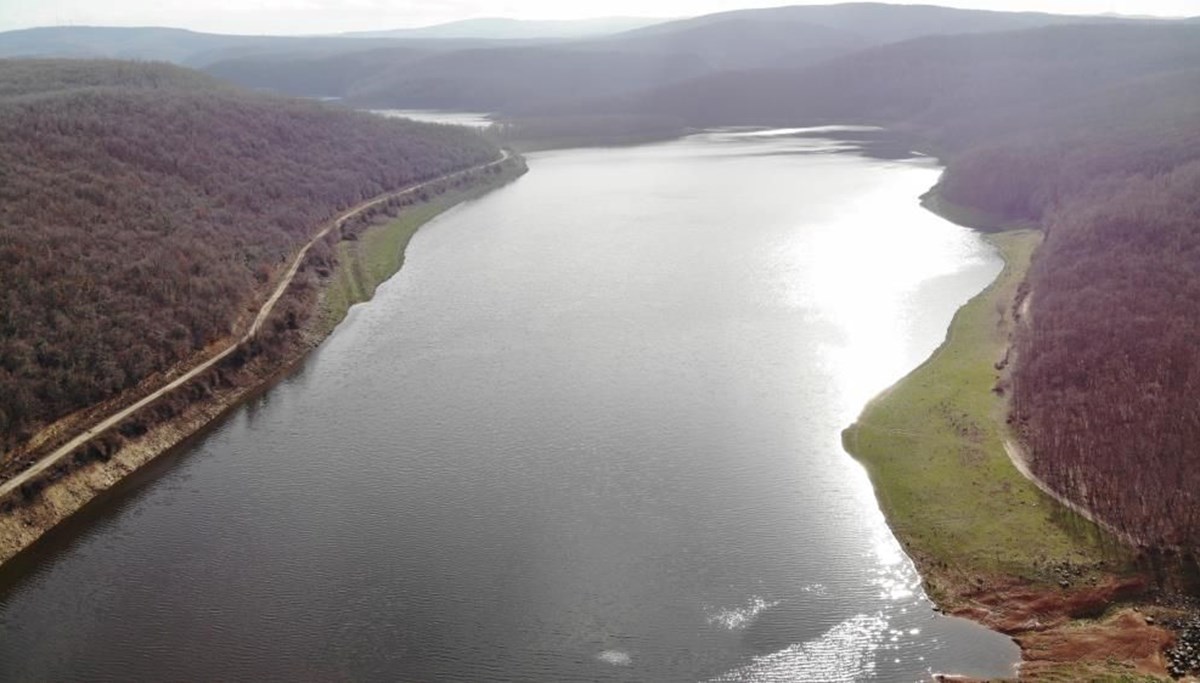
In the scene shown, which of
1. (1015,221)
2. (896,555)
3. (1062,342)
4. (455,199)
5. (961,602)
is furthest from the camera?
(455,199)

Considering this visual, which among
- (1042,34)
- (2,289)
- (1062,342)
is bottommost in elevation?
(1062,342)

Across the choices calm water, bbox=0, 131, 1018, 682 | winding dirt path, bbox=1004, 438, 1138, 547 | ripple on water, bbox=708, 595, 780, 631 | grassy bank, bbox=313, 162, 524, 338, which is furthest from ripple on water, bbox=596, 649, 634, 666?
grassy bank, bbox=313, 162, 524, 338

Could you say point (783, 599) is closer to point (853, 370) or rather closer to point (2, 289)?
point (853, 370)

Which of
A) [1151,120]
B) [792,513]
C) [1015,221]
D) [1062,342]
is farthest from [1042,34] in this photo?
[792,513]

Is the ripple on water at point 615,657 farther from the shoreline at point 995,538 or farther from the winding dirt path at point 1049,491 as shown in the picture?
the winding dirt path at point 1049,491

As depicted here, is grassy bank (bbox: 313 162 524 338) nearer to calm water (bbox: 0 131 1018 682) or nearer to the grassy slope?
calm water (bbox: 0 131 1018 682)

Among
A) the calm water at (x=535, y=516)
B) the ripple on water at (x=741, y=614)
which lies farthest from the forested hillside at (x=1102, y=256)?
the ripple on water at (x=741, y=614)
